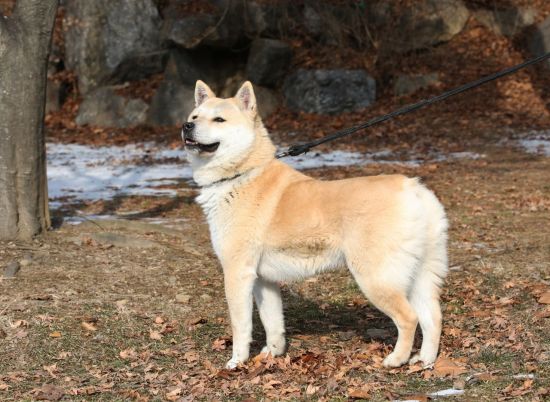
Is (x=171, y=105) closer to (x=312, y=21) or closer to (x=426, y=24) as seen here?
(x=312, y=21)

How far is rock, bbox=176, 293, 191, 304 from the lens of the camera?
301 inches

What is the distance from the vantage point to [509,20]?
23.2 m

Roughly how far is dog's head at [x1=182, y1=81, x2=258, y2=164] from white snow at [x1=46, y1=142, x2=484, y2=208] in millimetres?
6732

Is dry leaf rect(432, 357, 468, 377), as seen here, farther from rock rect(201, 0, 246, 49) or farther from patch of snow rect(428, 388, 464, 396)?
rock rect(201, 0, 246, 49)

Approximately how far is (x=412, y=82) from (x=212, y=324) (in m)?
15.3

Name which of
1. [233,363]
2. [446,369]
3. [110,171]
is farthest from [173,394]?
[110,171]

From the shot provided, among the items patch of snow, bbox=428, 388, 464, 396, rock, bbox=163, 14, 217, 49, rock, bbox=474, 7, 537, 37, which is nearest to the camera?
patch of snow, bbox=428, 388, 464, 396

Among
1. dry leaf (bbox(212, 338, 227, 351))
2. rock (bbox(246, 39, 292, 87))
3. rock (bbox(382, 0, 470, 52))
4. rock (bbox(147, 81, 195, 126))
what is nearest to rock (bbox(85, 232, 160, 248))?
dry leaf (bbox(212, 338, 227, 351))

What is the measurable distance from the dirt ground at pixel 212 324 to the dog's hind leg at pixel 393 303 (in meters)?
0.12

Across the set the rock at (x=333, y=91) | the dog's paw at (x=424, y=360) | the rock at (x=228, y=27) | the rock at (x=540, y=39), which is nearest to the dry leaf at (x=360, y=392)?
the dog's paw at (x=424, y=360)

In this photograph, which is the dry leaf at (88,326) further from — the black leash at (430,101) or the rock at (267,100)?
the rock at (267,100)

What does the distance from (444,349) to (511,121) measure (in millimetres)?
13575

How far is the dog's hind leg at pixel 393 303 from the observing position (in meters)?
5.50

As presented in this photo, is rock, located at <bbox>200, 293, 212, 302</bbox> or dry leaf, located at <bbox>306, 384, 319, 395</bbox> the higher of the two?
dry leaf, located at <bbox>306, 384, 319, 395</bbox>
